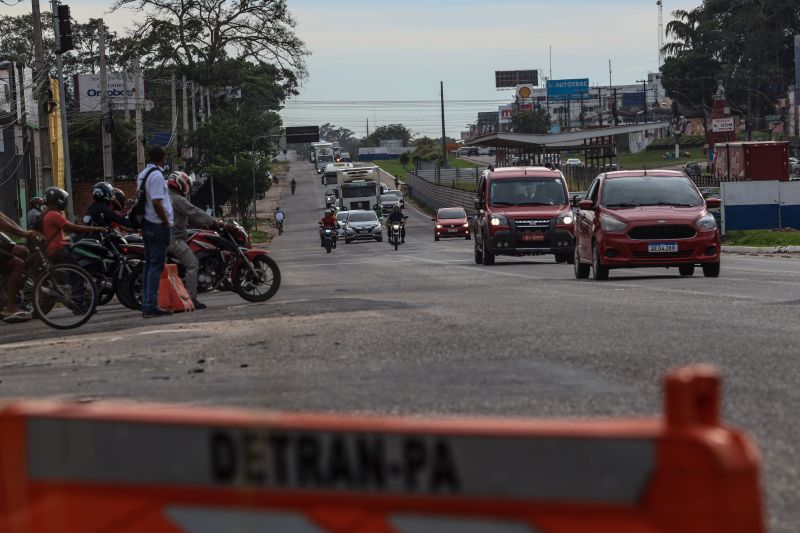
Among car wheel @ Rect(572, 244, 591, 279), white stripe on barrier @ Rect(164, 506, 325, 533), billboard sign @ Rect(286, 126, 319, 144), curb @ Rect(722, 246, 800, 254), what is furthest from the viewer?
billboard sign @ Rect(286, 126, 319, 144)

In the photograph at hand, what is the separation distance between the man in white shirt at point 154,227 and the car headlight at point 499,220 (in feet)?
47.2

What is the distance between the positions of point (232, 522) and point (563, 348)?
7380 mm

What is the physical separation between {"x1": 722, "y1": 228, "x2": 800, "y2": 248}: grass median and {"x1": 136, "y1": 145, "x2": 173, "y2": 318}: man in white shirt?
24392mm

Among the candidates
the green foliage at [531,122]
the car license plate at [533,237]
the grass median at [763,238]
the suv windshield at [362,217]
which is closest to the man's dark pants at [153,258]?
the car license plate at [533,237]

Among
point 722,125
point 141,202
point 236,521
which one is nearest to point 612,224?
point 141,202

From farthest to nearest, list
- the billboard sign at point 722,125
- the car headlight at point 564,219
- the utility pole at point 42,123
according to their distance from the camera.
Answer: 1. the billboard sign at point 722,125
2. the utility pole at point 42,123
3. the car headlight at point 564,219

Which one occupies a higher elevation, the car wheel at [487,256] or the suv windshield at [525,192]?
the suv windshield at [525,192]

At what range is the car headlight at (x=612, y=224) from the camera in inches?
796

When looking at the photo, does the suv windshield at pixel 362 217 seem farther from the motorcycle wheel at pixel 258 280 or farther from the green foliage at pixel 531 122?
the green foliage at pixel 531 122

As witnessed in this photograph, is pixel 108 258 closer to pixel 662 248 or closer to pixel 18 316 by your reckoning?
pixel 18 316

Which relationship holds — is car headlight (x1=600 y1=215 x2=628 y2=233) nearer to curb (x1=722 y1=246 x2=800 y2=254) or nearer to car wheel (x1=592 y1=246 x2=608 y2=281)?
car wheel (x1=592 y1=246 x2=608 y2=281)

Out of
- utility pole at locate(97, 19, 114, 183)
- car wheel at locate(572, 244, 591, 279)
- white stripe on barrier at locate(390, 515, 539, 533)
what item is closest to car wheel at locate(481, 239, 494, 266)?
car wheel at locate(572, 244, 591, 279)

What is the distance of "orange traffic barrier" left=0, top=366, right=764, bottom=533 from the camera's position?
2.27 metres

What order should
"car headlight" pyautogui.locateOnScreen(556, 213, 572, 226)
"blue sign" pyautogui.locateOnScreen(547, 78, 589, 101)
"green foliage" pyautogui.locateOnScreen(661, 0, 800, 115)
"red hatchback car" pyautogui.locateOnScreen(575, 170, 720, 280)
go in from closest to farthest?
"red hatchback car" pyautogui.locateOnScreen(575, 170, 720, 280), "car headlight" pyautogui.locateOnScreen(556, 213, 572, 226), "green foliage" pyautogui.locateOnScreen(661, 0, 800, 115), "blue sign" pyautogui.locateOnScreen(547, 78, 589, 101)
